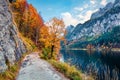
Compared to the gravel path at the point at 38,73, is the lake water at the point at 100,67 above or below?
below

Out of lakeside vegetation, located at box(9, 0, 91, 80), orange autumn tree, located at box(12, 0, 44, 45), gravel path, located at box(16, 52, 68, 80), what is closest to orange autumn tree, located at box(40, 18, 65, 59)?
lakeside vegetation, located at box(9, 0, 91, 80)

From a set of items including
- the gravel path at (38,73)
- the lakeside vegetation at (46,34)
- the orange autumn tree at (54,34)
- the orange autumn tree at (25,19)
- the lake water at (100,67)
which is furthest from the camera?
the orange autumn tree at (25,19)

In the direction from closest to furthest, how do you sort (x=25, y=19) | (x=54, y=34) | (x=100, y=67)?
(x=54, y=34)
(x=100, y=67)
(x=25, y=19)

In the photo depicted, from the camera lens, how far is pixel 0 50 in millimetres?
23266

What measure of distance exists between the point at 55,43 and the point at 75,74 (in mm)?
31190

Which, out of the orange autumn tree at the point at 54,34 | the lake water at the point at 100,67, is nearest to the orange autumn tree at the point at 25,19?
the lake water at the point at 100,67

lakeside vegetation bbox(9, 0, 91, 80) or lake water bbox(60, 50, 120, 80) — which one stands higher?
lakeside vegetation bbox(9, 0, 91, 80)

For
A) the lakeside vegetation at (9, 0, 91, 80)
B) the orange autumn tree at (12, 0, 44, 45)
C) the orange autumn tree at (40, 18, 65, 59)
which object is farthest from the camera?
the orange autumn tree at (12, 0, 44, 45)

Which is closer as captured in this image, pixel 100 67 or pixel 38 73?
pixel 38 73

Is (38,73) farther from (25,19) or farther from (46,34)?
(25,19)

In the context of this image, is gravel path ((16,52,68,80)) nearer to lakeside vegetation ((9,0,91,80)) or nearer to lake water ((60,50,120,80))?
lakeside vegetation ((9,0,91,80))

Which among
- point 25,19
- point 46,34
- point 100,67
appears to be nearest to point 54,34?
point 46,34

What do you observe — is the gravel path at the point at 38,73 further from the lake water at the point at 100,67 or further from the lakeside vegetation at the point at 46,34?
the lake water at the point at 100,67

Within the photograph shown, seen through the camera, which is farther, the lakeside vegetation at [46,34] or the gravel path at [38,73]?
the lakeside vegetation at [46,34]
